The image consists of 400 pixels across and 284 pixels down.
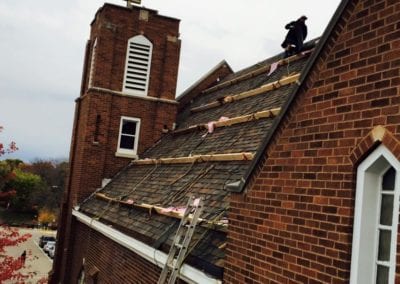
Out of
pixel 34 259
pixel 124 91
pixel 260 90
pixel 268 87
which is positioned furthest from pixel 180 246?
pixel 34 259

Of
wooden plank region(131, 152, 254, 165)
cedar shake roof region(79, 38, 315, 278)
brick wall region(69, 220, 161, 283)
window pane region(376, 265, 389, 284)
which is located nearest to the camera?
window pane region(376, 265, 389, 284)

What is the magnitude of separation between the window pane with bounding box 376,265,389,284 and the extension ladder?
136 inches

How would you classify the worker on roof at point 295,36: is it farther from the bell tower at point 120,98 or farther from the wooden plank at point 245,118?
the bell tower at point 120,98

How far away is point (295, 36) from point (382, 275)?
9.33 m

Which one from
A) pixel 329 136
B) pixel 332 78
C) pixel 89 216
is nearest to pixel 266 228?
pixel 329 136

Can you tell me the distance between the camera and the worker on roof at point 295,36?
12.2m

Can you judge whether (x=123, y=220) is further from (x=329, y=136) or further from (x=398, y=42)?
(x=398, y=42)

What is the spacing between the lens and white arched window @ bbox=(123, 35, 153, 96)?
17.1 m

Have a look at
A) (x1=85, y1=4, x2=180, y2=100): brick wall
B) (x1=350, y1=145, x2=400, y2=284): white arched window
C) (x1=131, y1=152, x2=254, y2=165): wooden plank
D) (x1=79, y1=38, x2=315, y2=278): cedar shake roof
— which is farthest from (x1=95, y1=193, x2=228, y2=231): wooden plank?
(x1=85, y1=4, x2=180, y2=100): brick wall

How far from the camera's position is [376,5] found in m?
3.97

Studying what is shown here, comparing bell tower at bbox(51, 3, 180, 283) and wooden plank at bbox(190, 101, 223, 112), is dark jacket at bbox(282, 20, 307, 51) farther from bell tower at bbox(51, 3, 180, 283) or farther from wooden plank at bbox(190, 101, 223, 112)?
bell tower at bbox(51, 3, 180, 283)

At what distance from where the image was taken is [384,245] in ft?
12.5

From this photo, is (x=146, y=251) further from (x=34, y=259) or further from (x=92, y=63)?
(x=34, y=259)

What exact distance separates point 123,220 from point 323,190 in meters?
7.34
